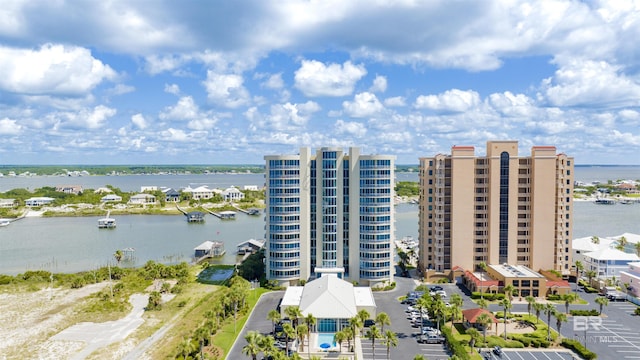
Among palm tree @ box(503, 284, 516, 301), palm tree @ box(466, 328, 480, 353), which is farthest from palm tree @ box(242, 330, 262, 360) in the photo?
palm tree @ box(503, 284, 516, 301)

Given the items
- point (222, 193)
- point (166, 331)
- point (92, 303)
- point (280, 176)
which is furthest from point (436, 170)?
point (222, 193)

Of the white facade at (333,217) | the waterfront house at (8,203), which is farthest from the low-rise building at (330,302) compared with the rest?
the waterfront house at (8,203)

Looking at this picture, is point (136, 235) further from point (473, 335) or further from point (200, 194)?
point (473, 335)

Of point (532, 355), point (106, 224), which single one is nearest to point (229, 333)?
point (532, 355)

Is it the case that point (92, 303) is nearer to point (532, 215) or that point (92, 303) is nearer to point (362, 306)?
point (362, 306)

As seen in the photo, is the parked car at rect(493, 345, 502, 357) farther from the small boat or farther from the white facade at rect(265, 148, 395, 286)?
the small boat

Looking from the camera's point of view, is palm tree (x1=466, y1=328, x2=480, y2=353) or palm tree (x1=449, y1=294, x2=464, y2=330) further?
palm tree (x1=449, y1=294, x2=464, y2=330)
